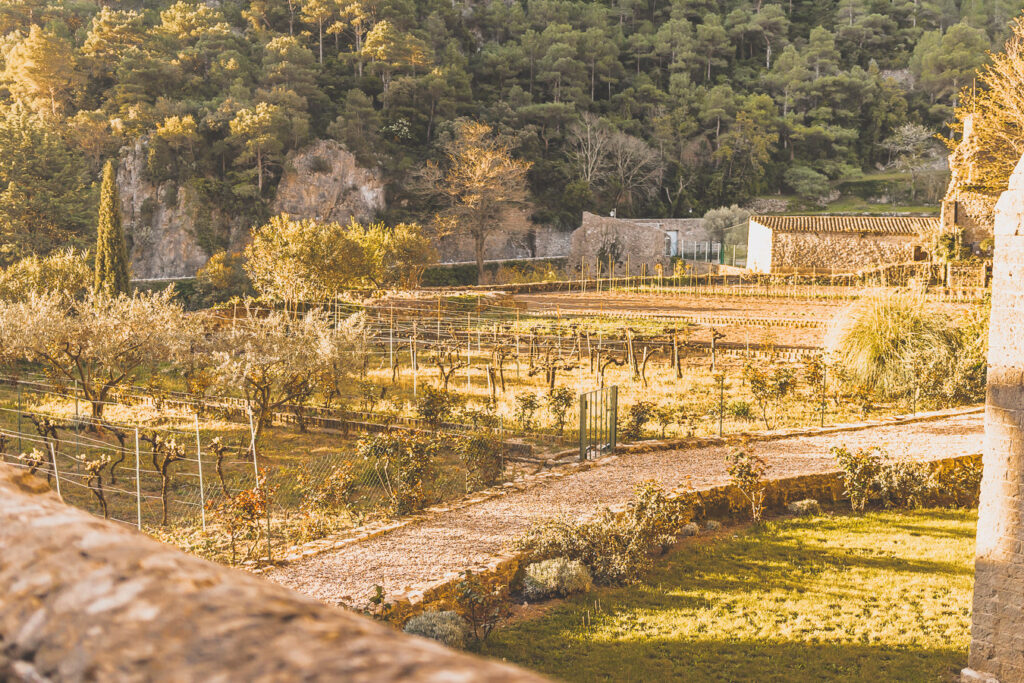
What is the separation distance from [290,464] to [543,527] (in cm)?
483

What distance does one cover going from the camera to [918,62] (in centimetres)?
Result: 6059

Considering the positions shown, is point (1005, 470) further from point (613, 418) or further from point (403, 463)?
point (613, 418)

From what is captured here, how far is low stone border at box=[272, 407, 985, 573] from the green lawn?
2057 millimetres

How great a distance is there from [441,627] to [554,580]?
139 cm

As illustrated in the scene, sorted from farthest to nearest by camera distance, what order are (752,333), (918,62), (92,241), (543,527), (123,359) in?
1. (918,62)
2. (92,241)
3. (752,333)
4. (123,359)
5. (543,527)

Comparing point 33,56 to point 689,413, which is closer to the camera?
point 689,413

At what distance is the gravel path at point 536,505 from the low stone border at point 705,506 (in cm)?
17

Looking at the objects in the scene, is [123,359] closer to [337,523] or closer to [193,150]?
[337,523]

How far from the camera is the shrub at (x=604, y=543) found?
22.6ft

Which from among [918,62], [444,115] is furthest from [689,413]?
[918,62]

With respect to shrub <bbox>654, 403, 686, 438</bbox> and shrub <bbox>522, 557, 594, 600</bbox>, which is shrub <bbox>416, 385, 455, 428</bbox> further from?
shrub <bbox>522, 557, 594, 600</bbox>

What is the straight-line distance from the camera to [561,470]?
973 centimetres

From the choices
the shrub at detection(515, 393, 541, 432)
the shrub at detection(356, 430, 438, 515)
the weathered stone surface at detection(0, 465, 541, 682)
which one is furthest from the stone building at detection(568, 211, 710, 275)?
the weathered stone surface at detection(0, 465, 541, 682)

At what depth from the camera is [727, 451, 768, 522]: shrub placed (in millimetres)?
8531
